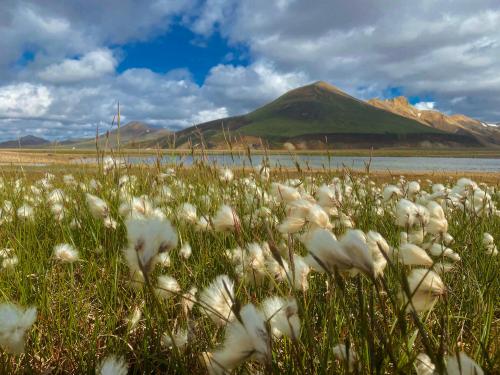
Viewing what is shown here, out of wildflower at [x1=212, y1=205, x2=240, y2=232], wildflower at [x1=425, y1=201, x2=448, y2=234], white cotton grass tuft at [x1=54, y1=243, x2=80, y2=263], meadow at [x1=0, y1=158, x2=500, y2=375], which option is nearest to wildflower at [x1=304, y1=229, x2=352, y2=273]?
meadow at [x1=0, y1=158, x2=500, y2=375]

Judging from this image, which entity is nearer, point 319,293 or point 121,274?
point 319,293

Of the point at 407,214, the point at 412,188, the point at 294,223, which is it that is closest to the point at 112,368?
the point at 294,223

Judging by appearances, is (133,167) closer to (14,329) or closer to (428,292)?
(14,329)

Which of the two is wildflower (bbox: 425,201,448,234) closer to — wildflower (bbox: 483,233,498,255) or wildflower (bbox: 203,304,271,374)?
wildflower (bbox: 483,233,498,255)

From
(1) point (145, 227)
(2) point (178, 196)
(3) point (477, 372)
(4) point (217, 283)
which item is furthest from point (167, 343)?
(2) point (178, 196)

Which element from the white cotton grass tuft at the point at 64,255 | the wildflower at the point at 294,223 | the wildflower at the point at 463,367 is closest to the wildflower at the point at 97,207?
the white cotton grass tuft at the point at 64,255

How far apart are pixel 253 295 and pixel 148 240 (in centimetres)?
128

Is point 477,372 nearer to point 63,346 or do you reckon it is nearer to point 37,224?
point 63,346

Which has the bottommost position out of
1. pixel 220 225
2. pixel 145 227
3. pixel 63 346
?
pixel 63 346

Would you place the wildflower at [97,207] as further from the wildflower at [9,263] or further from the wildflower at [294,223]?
the wildflower at [294,223]

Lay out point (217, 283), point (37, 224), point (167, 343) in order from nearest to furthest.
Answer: point (217, 283)
point (167, 343)
point (37, 224)

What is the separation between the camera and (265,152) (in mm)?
4266

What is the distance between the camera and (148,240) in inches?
45.5

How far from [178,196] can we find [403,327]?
359 cm
